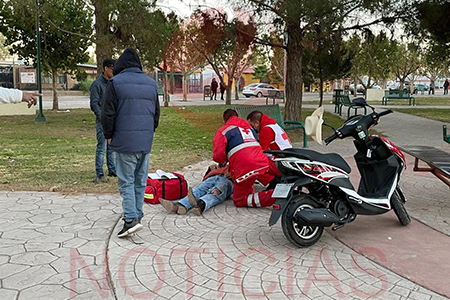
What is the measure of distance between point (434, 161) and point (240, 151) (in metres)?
2.16

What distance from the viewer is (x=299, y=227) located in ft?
13.3

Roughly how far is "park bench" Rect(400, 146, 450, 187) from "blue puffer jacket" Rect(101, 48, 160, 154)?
306cm

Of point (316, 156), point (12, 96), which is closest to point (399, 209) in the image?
point (316, 156)

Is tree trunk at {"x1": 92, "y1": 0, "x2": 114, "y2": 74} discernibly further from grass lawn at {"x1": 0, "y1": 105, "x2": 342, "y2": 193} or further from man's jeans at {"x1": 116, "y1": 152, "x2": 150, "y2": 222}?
man's jeans at {"x1": 116, "y1": 152, "x2": 150, "y2": 222}

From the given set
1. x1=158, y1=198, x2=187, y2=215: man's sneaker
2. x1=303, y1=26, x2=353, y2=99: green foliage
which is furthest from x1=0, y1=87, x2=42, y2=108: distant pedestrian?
x1=303, y1=26, x2=353, y2=99: green foliage

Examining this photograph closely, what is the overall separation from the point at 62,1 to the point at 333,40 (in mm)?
11626

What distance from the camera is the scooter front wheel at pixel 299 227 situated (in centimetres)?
392

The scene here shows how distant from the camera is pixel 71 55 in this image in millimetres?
20203

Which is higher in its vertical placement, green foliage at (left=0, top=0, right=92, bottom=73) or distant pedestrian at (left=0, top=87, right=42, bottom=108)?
green foliage at (left=0, top=0, right=92, bottom=73)

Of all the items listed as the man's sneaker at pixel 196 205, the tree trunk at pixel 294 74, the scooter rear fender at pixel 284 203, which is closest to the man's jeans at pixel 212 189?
the man's sneaker at pixel 196 205

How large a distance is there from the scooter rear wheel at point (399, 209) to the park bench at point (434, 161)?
1.91 ft

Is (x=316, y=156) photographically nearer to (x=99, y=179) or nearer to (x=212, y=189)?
(x=212, y=189)

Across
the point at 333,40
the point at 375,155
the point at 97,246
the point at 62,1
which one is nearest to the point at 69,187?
the point at 97,246

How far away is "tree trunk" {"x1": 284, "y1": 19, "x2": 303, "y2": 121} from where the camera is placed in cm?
Result: 1184
